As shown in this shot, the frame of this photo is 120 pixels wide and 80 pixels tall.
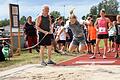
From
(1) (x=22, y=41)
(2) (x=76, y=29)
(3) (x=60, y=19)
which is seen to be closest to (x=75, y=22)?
(2) (x=76, y=29)

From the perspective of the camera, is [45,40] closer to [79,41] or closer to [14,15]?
[79,41]

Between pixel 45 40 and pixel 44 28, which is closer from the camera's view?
pixel 45 40

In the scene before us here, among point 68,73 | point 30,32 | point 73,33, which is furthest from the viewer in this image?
point 30,32

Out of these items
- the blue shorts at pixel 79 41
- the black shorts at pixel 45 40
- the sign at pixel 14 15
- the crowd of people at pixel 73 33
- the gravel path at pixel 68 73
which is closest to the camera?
the gravel path at pixel 68 73

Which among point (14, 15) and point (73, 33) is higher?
point (14, 15)

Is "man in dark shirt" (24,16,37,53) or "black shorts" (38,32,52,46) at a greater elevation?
"man in dark shirt" (24,16,37,53)

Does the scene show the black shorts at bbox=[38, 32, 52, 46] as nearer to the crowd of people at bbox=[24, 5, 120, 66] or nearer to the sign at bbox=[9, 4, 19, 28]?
the crowd of people at bbox=[24, 5, 120, 66]

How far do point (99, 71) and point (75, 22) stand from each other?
2.58 metres

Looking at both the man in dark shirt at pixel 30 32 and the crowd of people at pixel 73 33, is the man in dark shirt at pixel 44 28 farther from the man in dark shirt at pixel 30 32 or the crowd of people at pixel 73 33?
the man in dark shirt at pixel 30 32

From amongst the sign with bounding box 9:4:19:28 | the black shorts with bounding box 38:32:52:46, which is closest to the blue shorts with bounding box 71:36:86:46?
the black shorts with bounding box 38:32:52:46

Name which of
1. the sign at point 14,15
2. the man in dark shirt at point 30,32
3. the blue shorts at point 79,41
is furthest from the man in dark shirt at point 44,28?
the man in dark shirt at point 30,32

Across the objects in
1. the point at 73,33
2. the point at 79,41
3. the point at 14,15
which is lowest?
the point at 79,41

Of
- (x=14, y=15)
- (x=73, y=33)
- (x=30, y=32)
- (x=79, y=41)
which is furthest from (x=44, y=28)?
(x=30, y=32)

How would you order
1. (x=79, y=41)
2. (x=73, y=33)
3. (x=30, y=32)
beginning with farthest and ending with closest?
(x=30, y=32), (x=73, y=33), (x=79, y=41)
